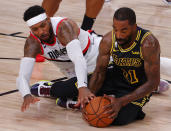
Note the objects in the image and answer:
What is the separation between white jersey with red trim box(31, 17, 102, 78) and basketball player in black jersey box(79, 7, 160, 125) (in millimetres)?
342

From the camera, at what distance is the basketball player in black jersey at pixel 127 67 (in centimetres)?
292

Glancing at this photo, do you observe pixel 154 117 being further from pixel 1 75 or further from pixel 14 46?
pixel 14 46

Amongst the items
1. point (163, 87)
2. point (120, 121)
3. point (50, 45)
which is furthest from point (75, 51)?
point (163, 87)

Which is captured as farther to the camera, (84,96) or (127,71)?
(127,71)

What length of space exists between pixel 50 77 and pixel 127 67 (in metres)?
1.41

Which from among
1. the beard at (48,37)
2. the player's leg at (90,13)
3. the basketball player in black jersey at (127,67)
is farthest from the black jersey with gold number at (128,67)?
the player's leg at (90,13)

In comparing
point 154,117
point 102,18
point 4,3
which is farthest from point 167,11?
point 154,117

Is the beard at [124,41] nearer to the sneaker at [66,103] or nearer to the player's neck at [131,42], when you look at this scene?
the player's neck at [131,42]

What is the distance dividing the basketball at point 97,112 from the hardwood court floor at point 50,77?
0.08m

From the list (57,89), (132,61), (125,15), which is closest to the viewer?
(125,15)

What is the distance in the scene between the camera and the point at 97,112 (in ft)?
9.80

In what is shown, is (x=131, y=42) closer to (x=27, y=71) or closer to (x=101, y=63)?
(x=101, y=63)

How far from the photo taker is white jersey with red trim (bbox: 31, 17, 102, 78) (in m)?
3.45

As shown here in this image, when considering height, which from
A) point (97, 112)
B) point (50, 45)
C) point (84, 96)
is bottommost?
point (97, 112)
